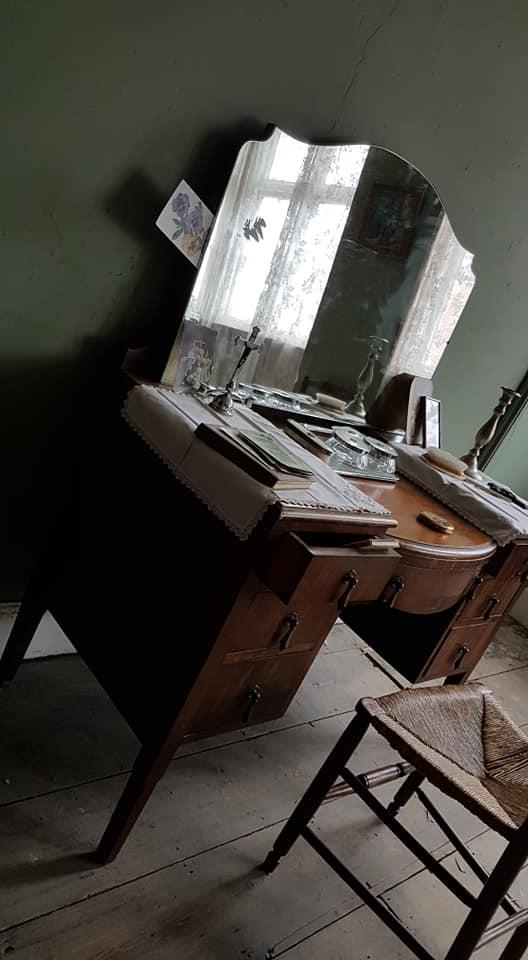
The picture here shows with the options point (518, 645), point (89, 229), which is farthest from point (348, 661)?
point (89, 229)

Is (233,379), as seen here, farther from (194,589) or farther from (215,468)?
(194,589)

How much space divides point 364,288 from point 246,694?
1.16 m

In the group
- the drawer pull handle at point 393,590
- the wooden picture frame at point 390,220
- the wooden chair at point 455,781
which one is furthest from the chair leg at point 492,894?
the wooden picture frame at point 390,220

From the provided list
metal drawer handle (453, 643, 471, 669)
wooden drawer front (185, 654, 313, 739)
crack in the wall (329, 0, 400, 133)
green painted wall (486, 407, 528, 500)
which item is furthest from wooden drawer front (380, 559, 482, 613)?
green painted wall (486, 407, 528, 500)

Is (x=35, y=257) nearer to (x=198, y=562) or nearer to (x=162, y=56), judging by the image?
(x=162, y=56)

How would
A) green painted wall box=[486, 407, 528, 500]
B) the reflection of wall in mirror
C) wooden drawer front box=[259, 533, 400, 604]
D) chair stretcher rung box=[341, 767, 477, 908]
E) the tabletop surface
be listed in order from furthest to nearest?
green painted wall box=[486, 407, 528, 500] → the reflection of wall in mirror → the tabletop surface → chair stretcher rung box=[341, 767, 477, 908] → wooden drawer front box=[259, 533, 400, 604]

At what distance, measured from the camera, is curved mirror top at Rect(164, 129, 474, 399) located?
150cm

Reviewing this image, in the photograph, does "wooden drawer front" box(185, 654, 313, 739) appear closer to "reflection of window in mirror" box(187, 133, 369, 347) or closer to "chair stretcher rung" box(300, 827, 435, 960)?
"chair stretcher rung" box(300, 827, 435, 960)

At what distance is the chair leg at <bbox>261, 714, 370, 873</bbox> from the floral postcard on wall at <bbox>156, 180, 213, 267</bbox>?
3.54 ft

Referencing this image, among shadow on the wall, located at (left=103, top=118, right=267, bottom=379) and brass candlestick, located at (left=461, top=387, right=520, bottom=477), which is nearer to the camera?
shadow on the wall, located at (left=103, top=118, right=267, bottom=379)

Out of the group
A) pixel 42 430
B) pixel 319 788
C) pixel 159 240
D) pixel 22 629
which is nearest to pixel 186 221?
pixel 159 240

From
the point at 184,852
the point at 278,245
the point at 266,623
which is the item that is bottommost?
the point at 184,852

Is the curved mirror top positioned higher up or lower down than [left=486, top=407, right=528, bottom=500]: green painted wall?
higher up

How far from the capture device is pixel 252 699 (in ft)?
4.37
